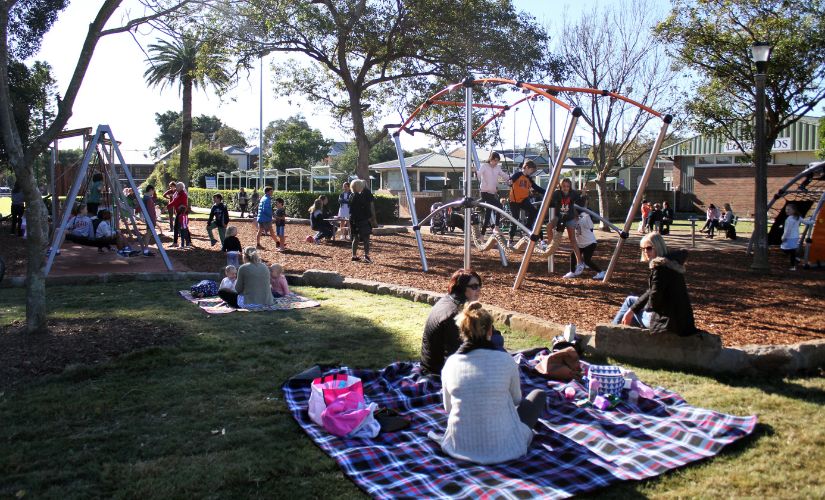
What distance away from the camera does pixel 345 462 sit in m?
4.13

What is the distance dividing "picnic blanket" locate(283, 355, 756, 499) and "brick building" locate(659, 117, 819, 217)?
30.0 metres

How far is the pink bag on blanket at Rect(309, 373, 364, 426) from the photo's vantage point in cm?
473

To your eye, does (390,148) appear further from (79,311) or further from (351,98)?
(79,311)

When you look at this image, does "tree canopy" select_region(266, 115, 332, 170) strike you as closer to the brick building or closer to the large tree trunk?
the brick building

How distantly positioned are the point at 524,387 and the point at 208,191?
37621 millimetres

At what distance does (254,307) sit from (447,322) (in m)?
4.12

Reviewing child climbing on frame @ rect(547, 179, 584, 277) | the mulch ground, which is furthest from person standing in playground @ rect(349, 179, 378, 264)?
child climbing on frame @ rect(547, 179, 584, 277)

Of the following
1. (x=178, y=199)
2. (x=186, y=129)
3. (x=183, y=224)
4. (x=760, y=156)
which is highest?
(x=186, y=129)

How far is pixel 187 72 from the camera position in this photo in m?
27.0

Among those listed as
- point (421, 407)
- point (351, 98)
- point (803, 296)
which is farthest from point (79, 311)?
point (351, 98)

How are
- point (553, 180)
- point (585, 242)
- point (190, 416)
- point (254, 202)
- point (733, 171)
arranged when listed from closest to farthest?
point (190, 416)
point (553, 180)
point (585, 242)
point (254, 202)
point (733, 171)

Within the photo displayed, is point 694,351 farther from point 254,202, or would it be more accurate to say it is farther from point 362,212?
point 254,202

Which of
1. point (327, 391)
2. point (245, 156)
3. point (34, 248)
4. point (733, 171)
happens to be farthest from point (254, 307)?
point (245, 156)

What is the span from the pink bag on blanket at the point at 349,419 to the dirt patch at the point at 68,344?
265cm
